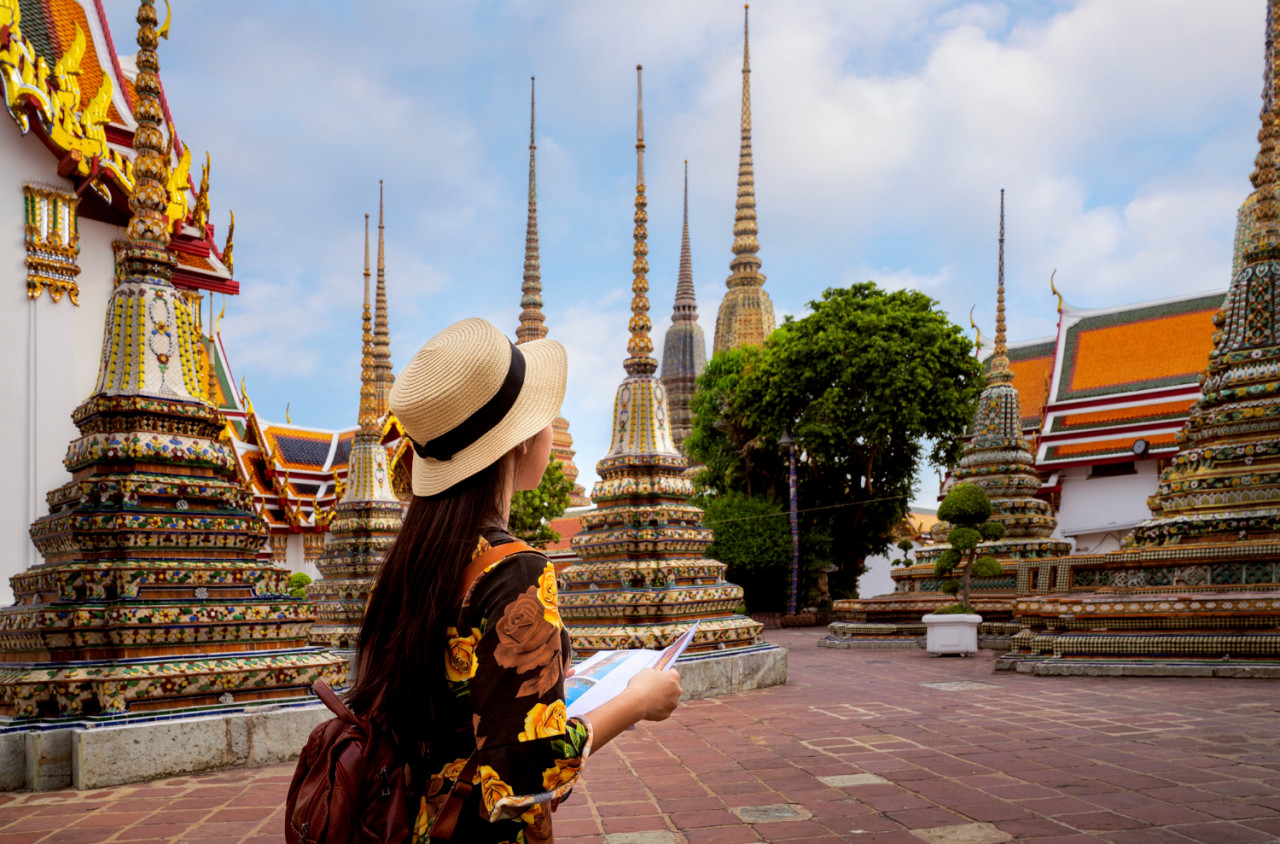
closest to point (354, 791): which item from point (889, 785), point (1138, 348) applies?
point (889, 785)

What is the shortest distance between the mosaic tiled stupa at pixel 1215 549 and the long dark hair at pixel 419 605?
8.31 metres

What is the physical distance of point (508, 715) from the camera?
4.71 ft

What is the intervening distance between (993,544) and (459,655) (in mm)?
14657

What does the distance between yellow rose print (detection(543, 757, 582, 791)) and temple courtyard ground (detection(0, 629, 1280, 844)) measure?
89.7 inches

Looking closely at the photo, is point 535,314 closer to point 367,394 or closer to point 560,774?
point 367,394

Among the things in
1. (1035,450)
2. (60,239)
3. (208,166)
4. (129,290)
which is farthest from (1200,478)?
(1035,450)

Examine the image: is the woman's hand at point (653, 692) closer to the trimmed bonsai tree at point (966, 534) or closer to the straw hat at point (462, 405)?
the straw hat at point (462, 405)

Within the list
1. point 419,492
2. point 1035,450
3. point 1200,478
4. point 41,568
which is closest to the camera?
point 419,492

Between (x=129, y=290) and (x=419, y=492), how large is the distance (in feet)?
15.5

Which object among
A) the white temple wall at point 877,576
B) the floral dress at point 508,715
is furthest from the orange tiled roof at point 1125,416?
the floral dress at point 508,715

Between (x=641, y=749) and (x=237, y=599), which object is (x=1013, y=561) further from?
(x=237, y=599)

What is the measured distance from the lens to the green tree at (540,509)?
85.3 ft

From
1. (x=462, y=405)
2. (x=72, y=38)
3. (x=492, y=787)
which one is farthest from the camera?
(x=72, y=38)

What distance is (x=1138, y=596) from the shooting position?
8.69 meters
